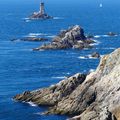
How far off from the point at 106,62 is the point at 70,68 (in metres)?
44.0

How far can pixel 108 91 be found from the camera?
335 feet

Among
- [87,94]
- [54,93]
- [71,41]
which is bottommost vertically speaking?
[71,41]

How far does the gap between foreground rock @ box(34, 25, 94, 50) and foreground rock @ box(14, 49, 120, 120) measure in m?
71.3

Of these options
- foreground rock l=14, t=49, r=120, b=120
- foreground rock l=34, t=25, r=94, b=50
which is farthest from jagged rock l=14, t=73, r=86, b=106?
foreground rock l=34, t=25, r=94, b=50

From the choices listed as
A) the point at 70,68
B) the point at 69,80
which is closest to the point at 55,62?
the point at 70,68

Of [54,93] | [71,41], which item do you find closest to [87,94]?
[54,93]

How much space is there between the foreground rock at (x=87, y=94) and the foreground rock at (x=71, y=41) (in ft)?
234

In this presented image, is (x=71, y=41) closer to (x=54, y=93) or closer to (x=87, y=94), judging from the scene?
(x=54, y=93)

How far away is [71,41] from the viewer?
18888cm

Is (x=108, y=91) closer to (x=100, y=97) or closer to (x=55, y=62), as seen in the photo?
(x=100, y=97)

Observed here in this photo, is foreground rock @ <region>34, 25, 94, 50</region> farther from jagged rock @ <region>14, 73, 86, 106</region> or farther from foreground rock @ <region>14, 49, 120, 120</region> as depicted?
jagged rock @ <region>14, 73, 86, 106</region>

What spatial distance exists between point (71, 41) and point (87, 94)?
8308 centimetres

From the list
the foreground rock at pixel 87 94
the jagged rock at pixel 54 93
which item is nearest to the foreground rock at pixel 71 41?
the foreground rock at pixel 87 94

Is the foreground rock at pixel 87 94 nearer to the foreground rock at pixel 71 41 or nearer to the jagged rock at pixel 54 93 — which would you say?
the jagged rock at pixel 54 93
